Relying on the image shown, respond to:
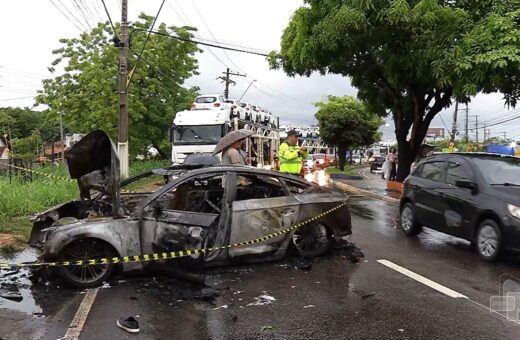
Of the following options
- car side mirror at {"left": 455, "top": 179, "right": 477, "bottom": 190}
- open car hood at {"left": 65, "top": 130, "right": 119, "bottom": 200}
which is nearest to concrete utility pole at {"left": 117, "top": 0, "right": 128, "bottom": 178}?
open car hood at {"left": 65, "top": 130, "right": 119, "bottom": 200}

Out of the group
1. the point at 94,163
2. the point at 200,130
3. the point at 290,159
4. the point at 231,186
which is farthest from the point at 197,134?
the point at 231,186

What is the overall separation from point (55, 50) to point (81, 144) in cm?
2314

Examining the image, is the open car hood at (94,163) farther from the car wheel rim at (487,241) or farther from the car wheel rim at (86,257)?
the car wheel rim at (487,241)

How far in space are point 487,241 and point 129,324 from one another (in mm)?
5269

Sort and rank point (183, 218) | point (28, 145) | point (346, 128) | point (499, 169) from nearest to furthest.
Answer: point (183, 218) < point (499, 169) < point (346, 128) < point (28, 145)

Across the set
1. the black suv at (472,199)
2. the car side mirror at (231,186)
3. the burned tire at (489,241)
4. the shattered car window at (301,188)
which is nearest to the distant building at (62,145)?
the car side mirror at (231,186)

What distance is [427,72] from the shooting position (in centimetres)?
1235

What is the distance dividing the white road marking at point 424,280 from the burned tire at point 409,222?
224cm

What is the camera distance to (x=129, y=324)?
15.1ft

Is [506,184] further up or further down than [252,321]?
further up

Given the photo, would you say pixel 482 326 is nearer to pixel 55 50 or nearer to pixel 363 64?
pixel 363 64

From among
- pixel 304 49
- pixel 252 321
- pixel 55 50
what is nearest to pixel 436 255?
pixel 252 321

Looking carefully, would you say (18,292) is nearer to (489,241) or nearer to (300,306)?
(300,306)

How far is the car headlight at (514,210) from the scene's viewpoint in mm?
6703
